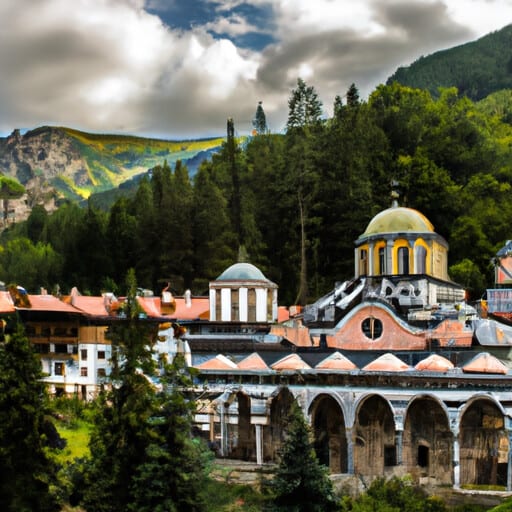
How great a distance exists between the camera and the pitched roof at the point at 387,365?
98.4 feet

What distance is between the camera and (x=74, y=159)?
336 ft

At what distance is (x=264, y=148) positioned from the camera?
65.7 m

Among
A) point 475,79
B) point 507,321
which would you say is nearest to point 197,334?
point 507,321

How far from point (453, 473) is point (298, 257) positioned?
28.7 m

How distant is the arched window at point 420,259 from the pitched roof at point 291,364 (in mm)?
10716

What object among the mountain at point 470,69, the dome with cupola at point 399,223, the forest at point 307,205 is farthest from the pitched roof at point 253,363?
the mountain at point 470,69

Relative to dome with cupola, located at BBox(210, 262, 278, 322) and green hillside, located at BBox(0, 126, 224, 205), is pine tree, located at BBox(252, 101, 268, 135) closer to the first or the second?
green hillside, located at BBox(0, 126, 224, 205)

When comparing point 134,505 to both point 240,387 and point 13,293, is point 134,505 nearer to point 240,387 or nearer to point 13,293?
point 240,387

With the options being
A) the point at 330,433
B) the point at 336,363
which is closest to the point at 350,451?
the point at 330,433

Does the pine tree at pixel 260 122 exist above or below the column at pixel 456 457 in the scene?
above

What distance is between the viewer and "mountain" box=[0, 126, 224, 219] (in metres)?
100

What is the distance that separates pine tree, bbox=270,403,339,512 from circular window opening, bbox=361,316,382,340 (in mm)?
12344

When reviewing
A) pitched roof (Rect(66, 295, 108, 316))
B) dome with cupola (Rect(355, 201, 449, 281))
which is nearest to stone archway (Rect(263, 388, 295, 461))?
dome with cupola (Rect(355, 201, 449, 281))

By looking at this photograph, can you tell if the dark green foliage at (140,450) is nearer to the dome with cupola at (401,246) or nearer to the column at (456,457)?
the column at (456,457)
